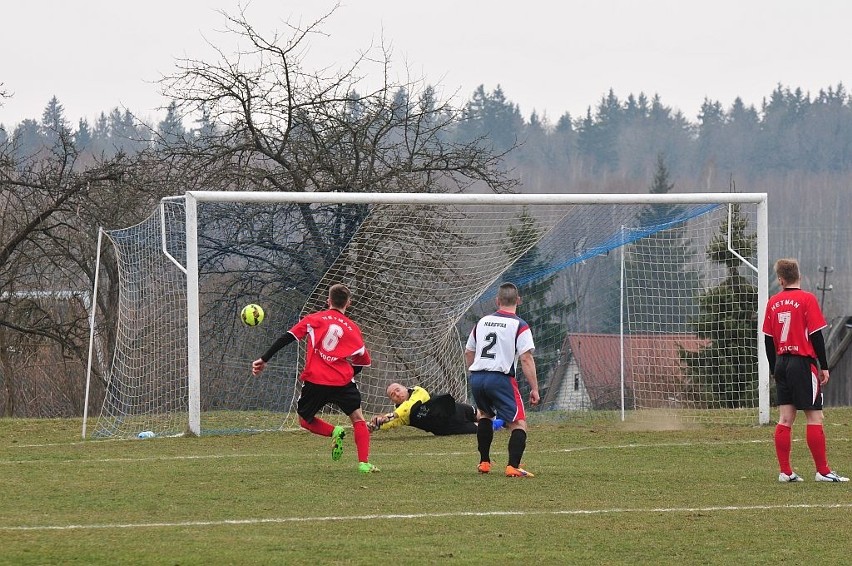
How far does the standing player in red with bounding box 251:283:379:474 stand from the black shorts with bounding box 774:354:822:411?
11.5 feet

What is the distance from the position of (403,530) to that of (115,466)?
4869 mm

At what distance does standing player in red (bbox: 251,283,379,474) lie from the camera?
36.3 feet

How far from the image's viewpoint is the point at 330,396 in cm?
1119

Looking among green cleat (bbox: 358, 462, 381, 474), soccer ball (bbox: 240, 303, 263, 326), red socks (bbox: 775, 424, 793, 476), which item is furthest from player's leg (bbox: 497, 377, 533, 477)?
soccer ball (bbox: 240, 303, 263, 326)

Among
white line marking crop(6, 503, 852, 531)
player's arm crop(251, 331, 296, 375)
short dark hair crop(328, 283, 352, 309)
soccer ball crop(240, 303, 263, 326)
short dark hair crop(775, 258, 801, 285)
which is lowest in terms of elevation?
white line marking crop(6, 503, 852, 531)

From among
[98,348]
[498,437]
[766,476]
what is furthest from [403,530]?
[98,348]

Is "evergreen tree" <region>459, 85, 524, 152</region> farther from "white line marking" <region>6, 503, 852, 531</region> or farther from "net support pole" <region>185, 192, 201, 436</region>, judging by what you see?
"white line marking" <region>6, 503, 852, 531</region>

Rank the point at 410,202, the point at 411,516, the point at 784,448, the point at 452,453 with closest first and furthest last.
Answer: the point at 411,516
the point at 784,448
the point at 452,453
the point at 410,202

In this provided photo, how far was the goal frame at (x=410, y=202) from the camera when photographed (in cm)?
1526

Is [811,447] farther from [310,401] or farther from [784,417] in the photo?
[310,401]

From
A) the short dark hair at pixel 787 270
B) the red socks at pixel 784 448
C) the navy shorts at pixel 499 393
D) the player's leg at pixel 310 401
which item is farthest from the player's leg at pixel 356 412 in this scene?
the short dark hair at pixel 787 270

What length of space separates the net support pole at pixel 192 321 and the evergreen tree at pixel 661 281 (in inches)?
240

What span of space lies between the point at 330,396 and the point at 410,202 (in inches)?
212

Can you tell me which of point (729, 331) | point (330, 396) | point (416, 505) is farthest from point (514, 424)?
point (729, 331)
